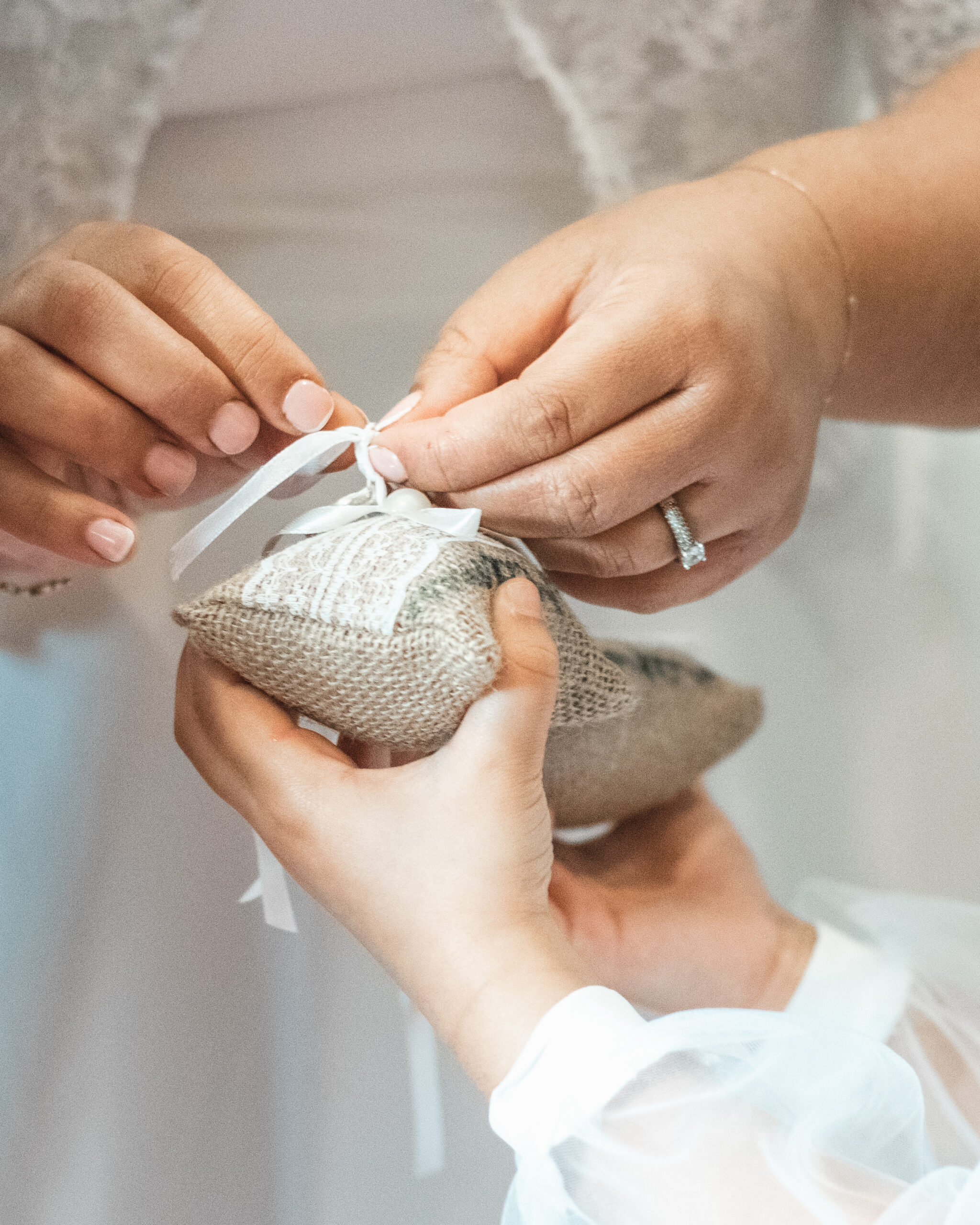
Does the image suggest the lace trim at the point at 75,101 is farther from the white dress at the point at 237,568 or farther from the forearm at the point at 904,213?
the forearm at the point at 904,213

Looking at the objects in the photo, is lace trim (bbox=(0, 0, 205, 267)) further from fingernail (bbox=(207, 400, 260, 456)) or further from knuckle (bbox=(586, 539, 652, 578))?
knuckle (bbox=(586, 539, 652, 578))

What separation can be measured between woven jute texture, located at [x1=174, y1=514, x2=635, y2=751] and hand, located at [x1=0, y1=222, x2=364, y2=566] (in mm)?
70

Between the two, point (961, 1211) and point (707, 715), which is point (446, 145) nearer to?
point (707, 715)

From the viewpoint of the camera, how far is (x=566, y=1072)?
Result: 33cm

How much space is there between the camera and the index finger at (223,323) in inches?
17.0

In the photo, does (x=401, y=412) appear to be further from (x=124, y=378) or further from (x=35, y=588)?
(x=35, y=588)

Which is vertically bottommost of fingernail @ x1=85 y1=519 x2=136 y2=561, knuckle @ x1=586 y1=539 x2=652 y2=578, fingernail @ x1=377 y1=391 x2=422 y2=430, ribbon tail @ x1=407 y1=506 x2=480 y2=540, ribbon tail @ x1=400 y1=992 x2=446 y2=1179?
ribbon tail @ x1=400 y1=992 x2=446 y2=1179

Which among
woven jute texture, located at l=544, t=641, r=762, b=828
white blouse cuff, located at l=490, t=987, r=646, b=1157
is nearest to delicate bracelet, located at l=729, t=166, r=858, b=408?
woven jute texture, located at l=544, t=641, r=762, b=828

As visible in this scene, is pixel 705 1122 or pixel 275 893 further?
pixel 275 893

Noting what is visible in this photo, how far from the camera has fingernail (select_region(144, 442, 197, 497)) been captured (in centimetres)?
45

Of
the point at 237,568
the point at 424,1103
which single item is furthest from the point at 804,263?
the point at 424,1103

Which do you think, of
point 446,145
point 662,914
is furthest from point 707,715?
point 446,145

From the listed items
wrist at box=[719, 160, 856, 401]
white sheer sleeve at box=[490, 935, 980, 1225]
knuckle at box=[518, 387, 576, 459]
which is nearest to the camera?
white sheer sleeve at box=[490, 935, 980, 1225]

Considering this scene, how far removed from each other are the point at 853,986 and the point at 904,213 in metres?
0.49
